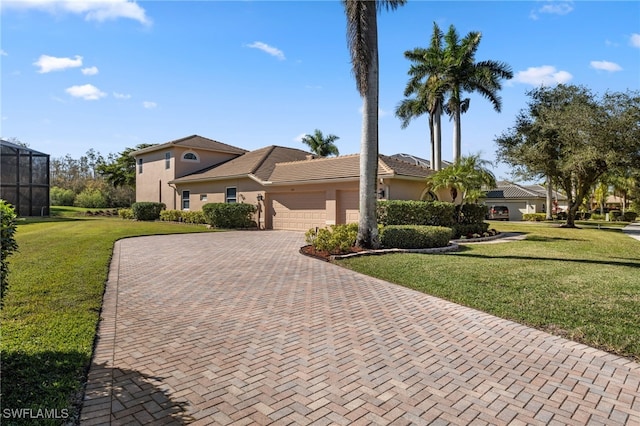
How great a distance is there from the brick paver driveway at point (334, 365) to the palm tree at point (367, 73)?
16.7 feet

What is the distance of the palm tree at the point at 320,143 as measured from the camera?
40750 mm

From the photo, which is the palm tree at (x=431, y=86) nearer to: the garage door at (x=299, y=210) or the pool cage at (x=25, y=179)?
the garage door at (x=299, y=210)

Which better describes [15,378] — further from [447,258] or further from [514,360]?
[447,258]

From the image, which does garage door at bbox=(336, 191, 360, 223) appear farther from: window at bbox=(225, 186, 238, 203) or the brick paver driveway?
the brick paver driveway

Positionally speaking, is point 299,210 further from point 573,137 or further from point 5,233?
point 573,137

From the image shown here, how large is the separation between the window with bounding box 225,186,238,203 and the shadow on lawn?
1988cm

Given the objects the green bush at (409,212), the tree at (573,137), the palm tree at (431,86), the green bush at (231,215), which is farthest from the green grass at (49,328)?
the tree at (573,137)

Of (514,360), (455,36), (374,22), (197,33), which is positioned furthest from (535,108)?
(514,360)

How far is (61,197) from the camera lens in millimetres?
46656

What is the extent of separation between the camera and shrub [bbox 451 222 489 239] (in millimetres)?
16797

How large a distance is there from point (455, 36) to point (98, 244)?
24.4m

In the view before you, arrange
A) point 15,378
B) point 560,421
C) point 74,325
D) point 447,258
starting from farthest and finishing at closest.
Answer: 1. point 447,258
2. point 74,325
3. point 15,378
4. point 560,421

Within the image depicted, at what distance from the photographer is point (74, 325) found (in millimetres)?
5016

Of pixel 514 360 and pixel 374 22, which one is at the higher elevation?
pixel 374 22
